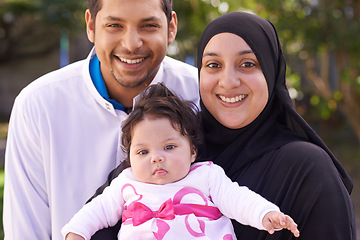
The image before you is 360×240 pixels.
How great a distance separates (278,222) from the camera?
2084 millimetres

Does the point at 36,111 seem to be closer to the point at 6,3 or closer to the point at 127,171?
the point at 127,171

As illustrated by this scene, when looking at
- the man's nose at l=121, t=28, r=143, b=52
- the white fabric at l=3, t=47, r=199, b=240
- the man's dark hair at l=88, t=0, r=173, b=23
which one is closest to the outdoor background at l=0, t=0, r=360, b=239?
the white fabric at l=3, t=47, r=199, b=240

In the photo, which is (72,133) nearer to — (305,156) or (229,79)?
(229,79)

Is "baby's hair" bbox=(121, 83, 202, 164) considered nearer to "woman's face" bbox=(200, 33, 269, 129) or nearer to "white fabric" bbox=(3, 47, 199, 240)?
"woman's face" bbox=(200, 33, 269, 129)

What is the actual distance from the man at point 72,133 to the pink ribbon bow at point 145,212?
79cm

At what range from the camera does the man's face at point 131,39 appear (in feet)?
9.64

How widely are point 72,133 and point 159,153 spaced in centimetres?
92

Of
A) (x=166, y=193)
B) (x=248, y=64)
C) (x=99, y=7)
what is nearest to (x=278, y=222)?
(x=166, y=193)

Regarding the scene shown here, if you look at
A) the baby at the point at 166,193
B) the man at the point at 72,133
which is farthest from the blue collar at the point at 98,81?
the baby at the point at 166,193

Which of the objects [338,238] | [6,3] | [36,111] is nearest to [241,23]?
[338,238]

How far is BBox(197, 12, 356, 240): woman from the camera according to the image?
2.26 m

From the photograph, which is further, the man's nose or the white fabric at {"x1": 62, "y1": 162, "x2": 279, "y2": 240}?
the man's nose

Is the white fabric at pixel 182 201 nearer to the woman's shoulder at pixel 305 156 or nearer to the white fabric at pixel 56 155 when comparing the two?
the woman's shoulder at pixel 305 156

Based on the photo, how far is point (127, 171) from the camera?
2.50 meters
